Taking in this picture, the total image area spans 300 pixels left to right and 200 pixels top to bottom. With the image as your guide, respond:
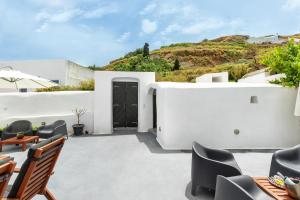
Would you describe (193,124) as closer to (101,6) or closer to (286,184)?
(286,184)

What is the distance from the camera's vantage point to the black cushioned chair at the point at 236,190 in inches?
122

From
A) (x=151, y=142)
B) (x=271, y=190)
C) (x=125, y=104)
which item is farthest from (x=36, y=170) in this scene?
(x=125, y=104)

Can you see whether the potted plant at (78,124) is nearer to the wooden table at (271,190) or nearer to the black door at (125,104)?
the black door at (125,104)

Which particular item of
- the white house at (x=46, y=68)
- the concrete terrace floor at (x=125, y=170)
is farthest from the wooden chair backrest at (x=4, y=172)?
the white house at (x=46, y=68)

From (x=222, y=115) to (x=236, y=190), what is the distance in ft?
23.7

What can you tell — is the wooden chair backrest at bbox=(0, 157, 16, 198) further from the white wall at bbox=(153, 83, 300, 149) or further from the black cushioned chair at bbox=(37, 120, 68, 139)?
the black cushioned chair at bbox=(37, 120, 68, 139)

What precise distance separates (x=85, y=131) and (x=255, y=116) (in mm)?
9199

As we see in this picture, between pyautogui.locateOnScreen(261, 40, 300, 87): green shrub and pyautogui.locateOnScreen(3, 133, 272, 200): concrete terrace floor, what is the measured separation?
357 centimetres

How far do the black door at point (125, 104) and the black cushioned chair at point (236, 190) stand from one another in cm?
1156

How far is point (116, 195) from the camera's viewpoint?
18.5ft

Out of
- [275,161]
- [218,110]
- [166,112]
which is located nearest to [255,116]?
[218,110]

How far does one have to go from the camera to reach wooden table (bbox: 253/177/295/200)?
11.9 feet

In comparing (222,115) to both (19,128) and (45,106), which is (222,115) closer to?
(19,128)

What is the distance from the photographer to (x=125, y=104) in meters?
15.1
